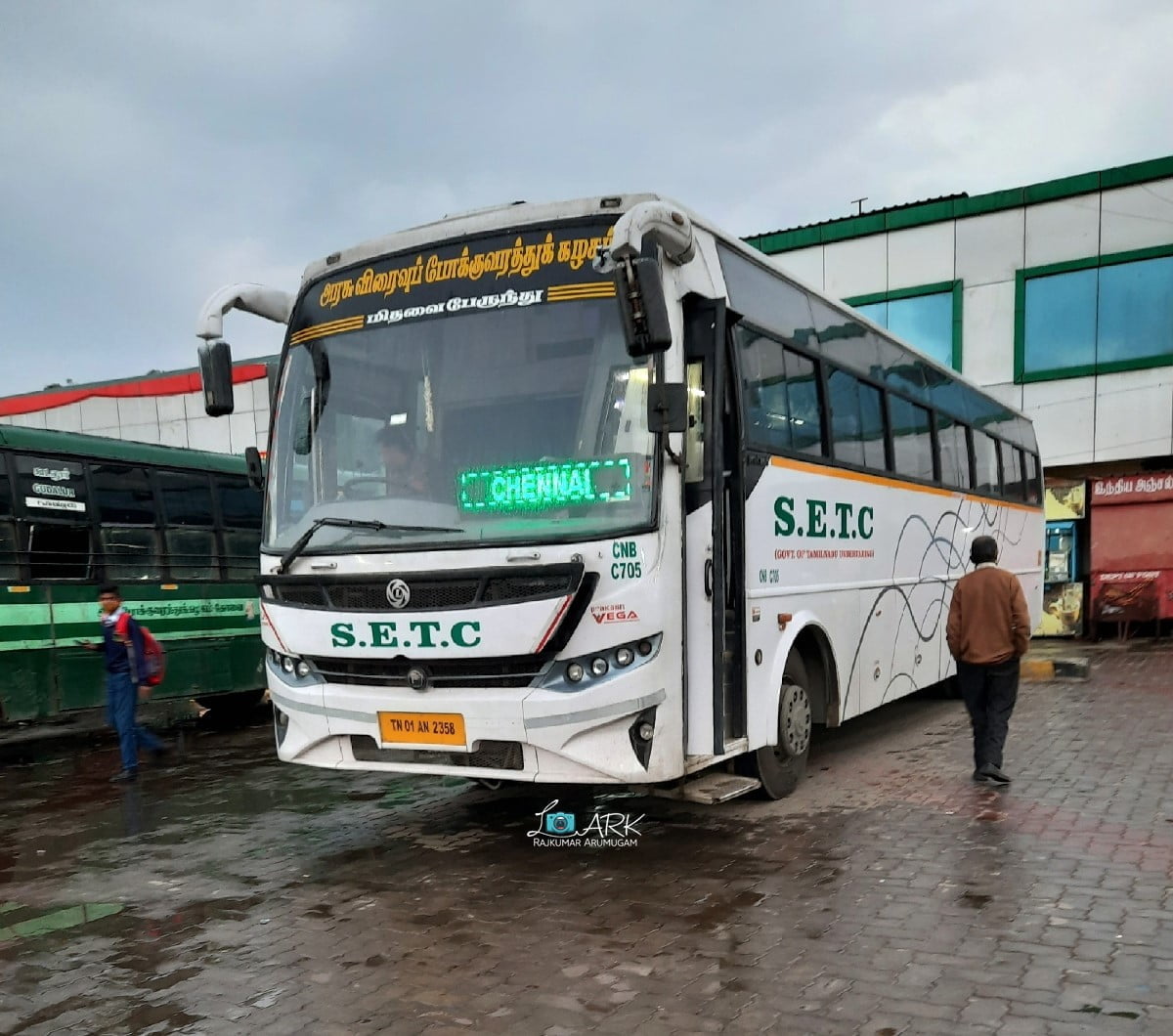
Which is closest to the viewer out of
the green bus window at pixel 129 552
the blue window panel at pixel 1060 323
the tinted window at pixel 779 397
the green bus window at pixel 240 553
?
the tinted window at pixel 779 397

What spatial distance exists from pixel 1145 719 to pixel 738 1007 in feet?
26.1

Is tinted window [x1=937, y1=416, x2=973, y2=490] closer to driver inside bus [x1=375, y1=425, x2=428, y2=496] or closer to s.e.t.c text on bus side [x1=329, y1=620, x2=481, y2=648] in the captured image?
driver inside bus [x1=375, y1=425, x2=428, y2=496]

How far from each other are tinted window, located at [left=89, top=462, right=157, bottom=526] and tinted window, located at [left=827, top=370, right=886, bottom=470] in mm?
7678

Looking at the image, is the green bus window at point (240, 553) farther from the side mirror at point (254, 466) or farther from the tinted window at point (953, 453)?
the tinted window at point (953, 453)

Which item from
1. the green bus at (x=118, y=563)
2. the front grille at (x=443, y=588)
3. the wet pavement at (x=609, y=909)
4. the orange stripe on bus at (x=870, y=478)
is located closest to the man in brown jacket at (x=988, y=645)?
the wet pavement at (x=609, y=909)

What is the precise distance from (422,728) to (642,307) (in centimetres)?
260

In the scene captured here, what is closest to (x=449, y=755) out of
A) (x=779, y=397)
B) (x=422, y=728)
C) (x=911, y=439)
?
(x=422, y=728)

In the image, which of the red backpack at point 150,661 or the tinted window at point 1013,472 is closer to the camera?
the red backpack at point 150,661

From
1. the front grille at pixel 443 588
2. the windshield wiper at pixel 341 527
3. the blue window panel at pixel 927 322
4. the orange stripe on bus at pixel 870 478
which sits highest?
the blue window panel at pixel 927 322

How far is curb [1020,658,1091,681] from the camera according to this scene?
46.7 feet

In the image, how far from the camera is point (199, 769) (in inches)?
388

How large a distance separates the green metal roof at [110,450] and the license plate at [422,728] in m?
6.45

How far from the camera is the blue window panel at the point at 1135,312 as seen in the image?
1941 centimetres

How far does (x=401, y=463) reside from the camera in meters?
6.10
